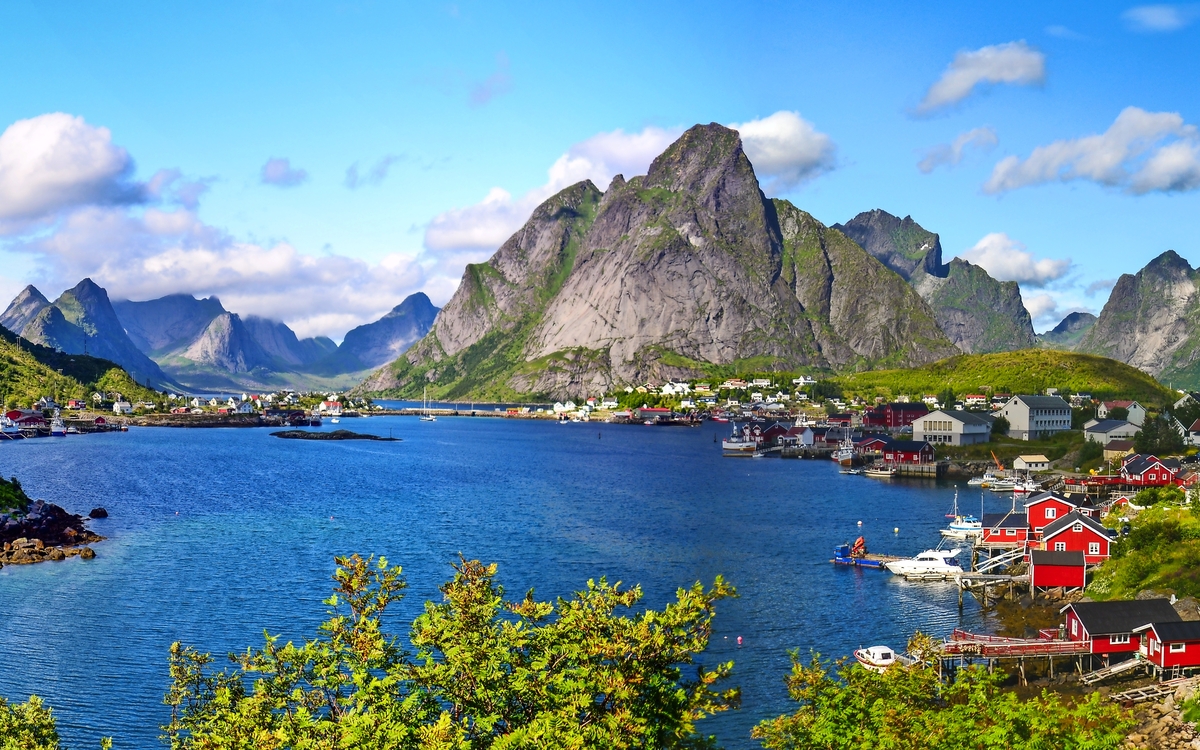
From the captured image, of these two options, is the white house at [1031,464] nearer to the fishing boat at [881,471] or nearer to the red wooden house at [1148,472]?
the fishing boat at [881,471]

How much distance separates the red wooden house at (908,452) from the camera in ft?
422

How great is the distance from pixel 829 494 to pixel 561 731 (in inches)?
3544

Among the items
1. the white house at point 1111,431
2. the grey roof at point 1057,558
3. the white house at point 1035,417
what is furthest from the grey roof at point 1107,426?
the grey roof at point 1057,558

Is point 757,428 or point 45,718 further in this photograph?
point 757,428

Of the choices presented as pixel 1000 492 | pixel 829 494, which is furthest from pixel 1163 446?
pixel 829 494

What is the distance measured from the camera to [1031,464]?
Answer: 387 feet

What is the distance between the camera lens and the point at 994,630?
49.8m

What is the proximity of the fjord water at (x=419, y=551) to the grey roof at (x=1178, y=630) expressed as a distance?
1181cm

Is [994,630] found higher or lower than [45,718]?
lower

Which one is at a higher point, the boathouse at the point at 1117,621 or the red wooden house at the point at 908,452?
the red wooden house at the point at 908,452

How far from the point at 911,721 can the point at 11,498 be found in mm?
80050

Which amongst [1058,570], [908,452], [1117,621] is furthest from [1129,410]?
[1117,621]

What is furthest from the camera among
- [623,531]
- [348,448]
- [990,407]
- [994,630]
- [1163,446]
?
[990,407]

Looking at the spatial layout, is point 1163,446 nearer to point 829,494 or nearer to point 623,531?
point 829,494
